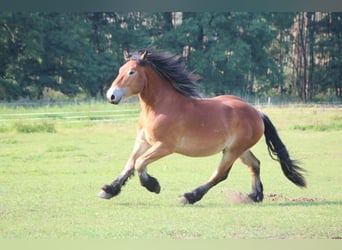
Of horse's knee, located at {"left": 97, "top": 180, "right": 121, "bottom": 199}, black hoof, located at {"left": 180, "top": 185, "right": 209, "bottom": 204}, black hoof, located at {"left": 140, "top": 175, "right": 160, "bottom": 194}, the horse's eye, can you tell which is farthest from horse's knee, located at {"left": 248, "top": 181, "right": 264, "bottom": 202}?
the horse's eye

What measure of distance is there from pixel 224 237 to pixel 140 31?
73.0 inches

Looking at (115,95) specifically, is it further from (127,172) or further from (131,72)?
(127,172)

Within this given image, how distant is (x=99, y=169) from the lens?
6.76 metres

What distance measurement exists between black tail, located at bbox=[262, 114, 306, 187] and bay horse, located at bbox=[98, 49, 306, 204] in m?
0.09

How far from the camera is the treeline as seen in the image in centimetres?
683

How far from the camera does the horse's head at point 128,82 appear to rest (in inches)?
242

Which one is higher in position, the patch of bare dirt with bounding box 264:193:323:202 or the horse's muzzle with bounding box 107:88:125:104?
the horse's muzzle with bounding box 107:88:125:104

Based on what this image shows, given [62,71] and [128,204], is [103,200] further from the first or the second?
[62,71]

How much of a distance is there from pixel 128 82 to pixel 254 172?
125 cm

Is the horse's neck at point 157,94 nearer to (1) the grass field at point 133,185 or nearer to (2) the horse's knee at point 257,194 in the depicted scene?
(1) the grass field at point 133,185

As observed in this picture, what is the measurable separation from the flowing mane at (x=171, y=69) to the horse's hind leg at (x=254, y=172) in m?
0.67

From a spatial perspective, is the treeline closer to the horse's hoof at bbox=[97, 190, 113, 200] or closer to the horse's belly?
the horse's belly

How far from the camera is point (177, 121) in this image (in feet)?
20.6

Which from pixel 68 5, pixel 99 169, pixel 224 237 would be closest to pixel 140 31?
pixel 68 5
